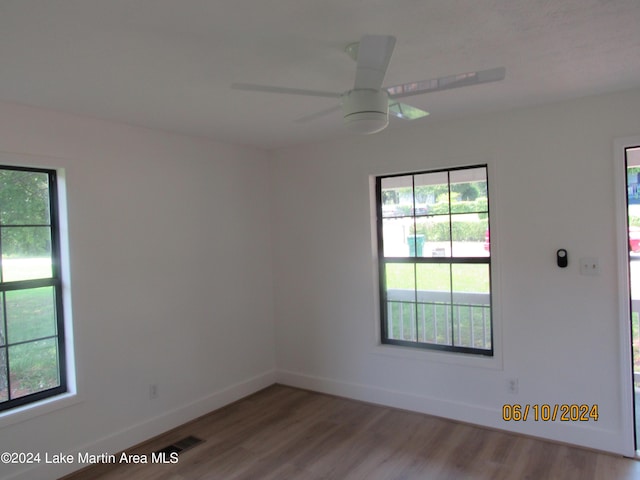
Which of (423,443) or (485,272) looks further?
(485,272)

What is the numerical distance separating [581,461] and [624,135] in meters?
2.16

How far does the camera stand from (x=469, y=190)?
3477mm

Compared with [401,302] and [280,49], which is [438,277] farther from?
[280,49]

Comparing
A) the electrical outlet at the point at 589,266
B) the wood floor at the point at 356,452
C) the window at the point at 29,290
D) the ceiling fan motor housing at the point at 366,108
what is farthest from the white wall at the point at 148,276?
the electrical outlet at the point at 589,266

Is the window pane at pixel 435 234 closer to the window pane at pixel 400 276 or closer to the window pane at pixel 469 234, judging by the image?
the window pane at pixel 469 234

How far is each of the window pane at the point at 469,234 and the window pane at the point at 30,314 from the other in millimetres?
3036

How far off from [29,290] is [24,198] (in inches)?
23.6

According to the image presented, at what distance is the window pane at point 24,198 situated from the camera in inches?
105

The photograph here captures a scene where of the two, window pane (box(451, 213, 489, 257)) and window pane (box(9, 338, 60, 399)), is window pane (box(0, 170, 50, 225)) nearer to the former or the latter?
window pane (box(9, 338, 60, 399))

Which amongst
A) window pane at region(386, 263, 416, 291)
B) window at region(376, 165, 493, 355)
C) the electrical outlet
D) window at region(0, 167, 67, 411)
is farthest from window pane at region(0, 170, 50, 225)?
the electrical outlet

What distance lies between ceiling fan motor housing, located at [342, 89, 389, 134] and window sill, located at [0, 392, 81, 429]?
2581 mm

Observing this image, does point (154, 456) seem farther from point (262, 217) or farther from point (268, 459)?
point (262, 217)

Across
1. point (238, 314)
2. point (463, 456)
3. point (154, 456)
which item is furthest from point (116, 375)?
point (463, 456)

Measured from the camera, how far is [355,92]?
72.5 inches
